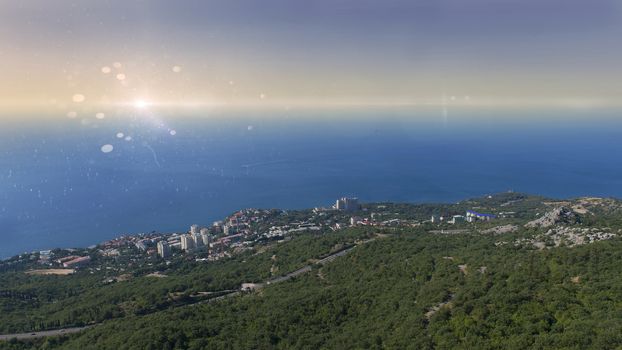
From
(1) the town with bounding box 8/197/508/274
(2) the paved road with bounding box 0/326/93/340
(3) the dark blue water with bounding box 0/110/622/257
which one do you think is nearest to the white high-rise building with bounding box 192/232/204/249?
(1) the town with bounding box 8/197/508/274

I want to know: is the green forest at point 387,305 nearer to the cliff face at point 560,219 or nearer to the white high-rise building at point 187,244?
the cliff face at point 560,219

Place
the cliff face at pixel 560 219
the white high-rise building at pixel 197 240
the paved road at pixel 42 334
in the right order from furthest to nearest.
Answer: the white high-rise building at pixel 197 240 → the cliff face at pixel 560 219 → the paved road at pixel 42 334

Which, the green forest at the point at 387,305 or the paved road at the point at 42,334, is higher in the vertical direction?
the green forest at the point at 387,305

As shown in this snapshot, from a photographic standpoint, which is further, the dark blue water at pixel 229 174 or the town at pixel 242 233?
the dark blue water at pixel 229 174

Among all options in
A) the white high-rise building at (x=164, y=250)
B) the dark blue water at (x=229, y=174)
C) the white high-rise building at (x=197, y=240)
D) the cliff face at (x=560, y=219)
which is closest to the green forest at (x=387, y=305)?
the cliff face at (x=560, y=219)

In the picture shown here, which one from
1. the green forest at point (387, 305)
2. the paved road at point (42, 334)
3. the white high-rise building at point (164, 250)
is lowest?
the white high-rise building at point (164, 250)

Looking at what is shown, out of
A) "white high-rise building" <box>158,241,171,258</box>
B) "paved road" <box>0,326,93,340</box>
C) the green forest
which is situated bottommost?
"white high-rise building" <box>158,241,171,258</box>

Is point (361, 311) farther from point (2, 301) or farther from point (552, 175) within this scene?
point (552, 175)

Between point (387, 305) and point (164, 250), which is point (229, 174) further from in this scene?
point (387, 305)

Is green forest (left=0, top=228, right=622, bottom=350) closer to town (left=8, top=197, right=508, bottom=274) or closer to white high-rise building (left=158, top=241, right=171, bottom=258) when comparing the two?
town (left=8, top=197, right=508, bottom=274)

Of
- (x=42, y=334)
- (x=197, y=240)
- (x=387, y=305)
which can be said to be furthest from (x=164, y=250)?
(x=387, y=305)
